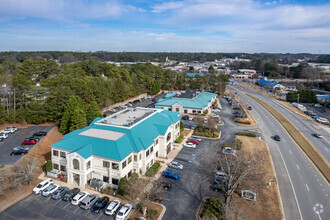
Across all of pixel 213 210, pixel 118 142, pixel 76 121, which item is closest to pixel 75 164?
pixel 118 142

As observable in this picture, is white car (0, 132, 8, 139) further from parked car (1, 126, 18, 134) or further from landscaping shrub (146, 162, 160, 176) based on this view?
landscaping shrub (146, 162, 160, 176)

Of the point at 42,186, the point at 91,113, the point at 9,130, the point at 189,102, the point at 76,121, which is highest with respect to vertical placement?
the point at 189,102

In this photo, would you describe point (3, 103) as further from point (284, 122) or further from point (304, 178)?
point (284, 122)

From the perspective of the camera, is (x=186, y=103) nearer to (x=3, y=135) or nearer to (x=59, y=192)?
(x=3, y=135)

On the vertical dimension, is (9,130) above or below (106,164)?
below

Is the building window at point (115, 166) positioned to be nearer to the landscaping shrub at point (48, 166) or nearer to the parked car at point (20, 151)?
the landscaping shrub at point (48, 166)

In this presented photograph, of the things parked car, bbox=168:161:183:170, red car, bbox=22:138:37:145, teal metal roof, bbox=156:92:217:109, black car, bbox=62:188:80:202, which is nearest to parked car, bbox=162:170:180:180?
parked car, bbox=168:161:183:170

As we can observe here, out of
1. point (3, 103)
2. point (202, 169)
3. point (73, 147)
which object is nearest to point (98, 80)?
point (3, 103)

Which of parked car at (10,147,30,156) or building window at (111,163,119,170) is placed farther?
parked car at (10,147,30,156)
